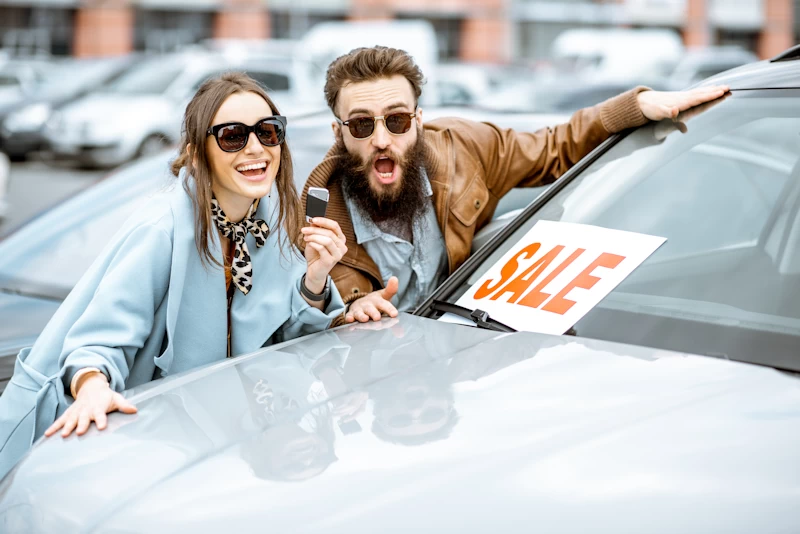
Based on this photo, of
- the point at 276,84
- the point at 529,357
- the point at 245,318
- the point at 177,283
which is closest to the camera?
the point at 529,357

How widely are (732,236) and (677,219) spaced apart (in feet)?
0.44

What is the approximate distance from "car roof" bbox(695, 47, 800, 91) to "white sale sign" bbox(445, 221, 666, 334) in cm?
48

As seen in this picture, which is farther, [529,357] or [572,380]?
[529,357]

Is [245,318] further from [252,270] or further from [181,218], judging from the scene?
[181,218]

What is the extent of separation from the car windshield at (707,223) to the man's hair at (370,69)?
2.18 ft

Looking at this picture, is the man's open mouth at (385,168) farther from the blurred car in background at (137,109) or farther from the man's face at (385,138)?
the blurred car in background at (137,109)

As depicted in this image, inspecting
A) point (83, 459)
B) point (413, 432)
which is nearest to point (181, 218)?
point (83, 459)

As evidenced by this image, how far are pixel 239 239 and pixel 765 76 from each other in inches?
53.0

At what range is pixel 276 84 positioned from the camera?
1488 centimetres

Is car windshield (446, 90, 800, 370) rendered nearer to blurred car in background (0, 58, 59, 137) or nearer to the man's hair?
the man's hair

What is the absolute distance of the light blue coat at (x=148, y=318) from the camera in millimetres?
2129

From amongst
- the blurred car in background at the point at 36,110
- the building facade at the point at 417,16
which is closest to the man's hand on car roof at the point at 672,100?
the blurred car in background at the point at 36,110

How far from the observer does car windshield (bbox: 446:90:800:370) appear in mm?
1944

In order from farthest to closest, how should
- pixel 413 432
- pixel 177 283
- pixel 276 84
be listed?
pixel 276 84 < pixel 177 283 < pixel 413 432
